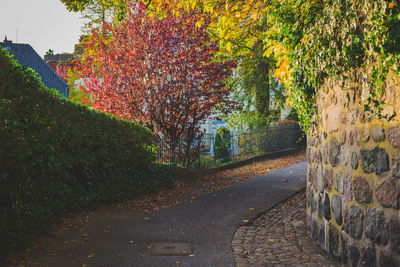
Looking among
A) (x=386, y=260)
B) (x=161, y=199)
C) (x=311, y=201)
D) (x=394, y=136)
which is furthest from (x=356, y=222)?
(x=161, y=199)

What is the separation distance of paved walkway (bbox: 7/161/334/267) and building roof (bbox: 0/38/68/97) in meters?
26.1

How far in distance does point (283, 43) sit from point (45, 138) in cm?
404

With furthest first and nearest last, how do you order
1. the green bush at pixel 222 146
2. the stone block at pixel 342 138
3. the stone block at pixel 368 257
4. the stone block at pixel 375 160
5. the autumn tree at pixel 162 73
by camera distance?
the green bush at pixel 222 146 → the autumn tree at pixel 162 73 → the stone block at pixel 342 138 → the stone block at pixel 368 257 → the stone block at pixel 375 160

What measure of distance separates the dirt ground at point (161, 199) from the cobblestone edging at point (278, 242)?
2.47 m

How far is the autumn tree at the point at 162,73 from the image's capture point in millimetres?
12250

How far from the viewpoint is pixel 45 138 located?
244 inches

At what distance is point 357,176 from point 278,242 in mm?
2166

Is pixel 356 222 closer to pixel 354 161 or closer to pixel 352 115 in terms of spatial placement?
pixel 354 161

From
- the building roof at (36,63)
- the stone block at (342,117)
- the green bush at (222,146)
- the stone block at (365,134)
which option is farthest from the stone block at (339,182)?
the building roof at (36,63)

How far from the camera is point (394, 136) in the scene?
11.3ft

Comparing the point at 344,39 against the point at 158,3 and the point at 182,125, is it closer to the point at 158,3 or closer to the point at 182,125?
the point at 158,3

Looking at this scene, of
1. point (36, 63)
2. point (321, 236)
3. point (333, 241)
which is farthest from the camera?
point (36, 63)

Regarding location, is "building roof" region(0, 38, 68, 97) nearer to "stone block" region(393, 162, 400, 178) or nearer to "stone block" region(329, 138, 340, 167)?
"stone block" region(329, 138, 340, 167)

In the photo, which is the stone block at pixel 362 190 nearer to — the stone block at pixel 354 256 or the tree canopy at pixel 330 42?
the stone block at pixel 354 256
